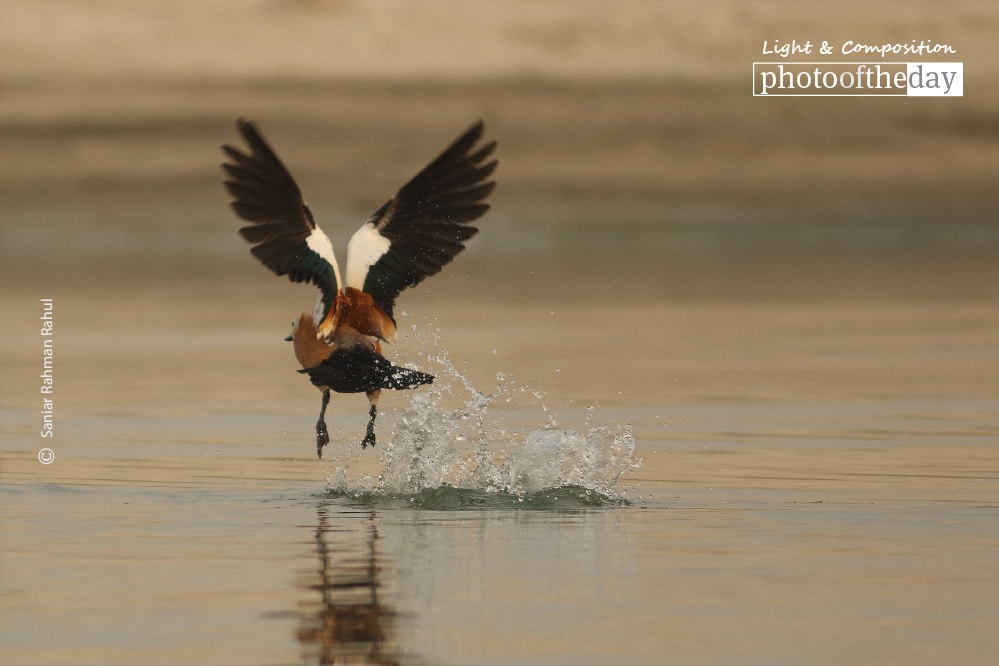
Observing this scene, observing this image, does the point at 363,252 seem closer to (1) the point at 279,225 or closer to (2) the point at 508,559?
(1) the point at 279,225

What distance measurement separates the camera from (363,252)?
15867 mm

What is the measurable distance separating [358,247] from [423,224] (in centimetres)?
57

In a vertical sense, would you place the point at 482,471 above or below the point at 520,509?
above

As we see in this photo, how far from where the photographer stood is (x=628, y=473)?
15.8 m

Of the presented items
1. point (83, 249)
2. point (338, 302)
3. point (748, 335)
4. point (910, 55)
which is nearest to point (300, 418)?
point (338, 302)

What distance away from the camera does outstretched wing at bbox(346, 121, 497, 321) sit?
16.0m

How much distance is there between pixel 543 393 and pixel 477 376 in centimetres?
115

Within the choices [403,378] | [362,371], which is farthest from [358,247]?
[403,378]

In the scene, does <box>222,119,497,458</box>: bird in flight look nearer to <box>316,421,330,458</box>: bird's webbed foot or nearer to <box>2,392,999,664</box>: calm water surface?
<box>316,421,330,458</box>: bird's webbed foot

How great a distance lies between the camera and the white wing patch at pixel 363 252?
1580 centimetres

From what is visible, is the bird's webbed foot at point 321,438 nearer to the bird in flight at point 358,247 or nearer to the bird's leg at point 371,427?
the bird in flight at point 358,247

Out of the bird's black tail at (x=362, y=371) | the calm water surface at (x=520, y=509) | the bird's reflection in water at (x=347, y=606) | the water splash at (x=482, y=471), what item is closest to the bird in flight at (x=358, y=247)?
the bird's black tail at (x=362, y=371)

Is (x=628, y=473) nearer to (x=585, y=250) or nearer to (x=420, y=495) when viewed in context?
(x=420, y=495)

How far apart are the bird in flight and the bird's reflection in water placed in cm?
240
